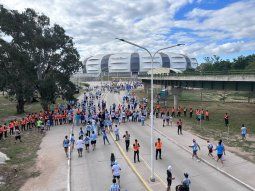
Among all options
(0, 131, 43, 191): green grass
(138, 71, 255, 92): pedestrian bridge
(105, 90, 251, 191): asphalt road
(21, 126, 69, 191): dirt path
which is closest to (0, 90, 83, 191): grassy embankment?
(0, 131, 43, 191): green grass

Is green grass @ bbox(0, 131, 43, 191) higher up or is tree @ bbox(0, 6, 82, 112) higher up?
tree @ bbox(0, 6, 82, 112)

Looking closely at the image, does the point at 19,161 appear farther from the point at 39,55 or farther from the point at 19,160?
the point at 39,55

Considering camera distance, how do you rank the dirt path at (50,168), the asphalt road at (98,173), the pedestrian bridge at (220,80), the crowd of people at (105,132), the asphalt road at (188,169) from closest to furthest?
the asphalt road at (188,169) → the asphalt road at (98,173) → the dirt path at (50,168) → the crowd of people at (105,132) → the pedestrian bridge at (220,80)

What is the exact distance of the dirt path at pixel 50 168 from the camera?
738 inches

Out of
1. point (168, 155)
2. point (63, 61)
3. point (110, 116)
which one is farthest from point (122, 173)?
point (63, 61)

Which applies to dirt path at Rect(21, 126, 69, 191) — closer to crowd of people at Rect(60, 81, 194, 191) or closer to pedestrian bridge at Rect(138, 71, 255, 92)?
crowd of people at Rect(60, 81, 194, 191)

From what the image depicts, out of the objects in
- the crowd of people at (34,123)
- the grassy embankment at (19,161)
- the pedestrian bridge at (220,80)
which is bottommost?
the grassy embankment at (19,161)

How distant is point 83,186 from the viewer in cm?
1827

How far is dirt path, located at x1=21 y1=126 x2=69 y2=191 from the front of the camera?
18.7m

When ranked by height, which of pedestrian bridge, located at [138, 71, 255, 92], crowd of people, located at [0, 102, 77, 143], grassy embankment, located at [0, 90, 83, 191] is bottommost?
grassy embankment, located at [0, 90, 83, 191]

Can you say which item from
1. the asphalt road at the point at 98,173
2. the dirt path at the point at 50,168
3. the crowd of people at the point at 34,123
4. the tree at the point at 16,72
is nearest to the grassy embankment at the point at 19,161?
the dirt path at the point at 50,168

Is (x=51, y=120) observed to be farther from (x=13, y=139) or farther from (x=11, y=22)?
(x=11, y=22)

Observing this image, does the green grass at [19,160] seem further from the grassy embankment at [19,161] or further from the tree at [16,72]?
the tree at [16,72]

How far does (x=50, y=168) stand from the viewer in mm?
22156
